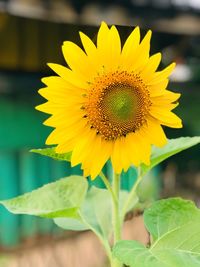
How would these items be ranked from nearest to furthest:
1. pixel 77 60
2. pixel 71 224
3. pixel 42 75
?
pixel 77 60
pixel 71 224
pixel 42 75

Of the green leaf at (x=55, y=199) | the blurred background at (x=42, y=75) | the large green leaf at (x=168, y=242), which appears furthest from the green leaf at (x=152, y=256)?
the blurred background at (x=42, y=75)

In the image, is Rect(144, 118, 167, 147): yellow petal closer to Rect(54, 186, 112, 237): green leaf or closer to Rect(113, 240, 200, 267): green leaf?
Rect(113, 240, 200, 267): green leaf

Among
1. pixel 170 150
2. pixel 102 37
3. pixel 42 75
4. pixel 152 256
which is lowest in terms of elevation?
pixel 152 256

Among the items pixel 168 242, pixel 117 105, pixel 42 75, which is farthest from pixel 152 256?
pixel 42 75

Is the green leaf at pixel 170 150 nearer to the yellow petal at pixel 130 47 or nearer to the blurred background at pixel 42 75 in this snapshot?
the yellow petal at pixel 130 47

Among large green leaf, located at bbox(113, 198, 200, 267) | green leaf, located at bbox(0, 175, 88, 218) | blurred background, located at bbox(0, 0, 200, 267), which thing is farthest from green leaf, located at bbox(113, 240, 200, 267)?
blurred background, located at bbox(0, 0, 200, 267)

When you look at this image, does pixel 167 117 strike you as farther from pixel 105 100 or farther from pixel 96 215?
pixel 96 215
